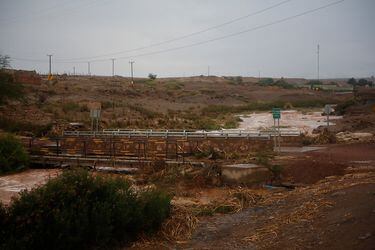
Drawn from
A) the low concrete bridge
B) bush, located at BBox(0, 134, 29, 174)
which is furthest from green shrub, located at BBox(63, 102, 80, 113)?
bush, located at BBox(0, 134, 29, 174)

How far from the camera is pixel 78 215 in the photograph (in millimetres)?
9281

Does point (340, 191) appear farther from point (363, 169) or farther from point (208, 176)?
point (208, 176)

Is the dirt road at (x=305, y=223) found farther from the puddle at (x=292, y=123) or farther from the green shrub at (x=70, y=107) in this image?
the green shrub at (x=70, y=107)

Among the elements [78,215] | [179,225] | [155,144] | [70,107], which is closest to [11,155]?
[155,144]

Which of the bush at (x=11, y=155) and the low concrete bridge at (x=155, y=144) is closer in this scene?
the low concrete bridge at (x=155, y=144)

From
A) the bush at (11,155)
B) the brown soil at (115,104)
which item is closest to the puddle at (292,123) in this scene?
the brown soil at (115,104)

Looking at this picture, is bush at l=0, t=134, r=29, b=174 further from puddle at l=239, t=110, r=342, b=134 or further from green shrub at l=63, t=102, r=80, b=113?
green shrub at l=63, t=102, r=80, b=113

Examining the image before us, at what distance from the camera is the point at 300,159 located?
61.5ft

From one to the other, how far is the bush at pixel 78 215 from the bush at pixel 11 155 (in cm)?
1615

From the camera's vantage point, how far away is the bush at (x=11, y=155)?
81.2 ft

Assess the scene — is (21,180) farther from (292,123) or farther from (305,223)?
(292,123)

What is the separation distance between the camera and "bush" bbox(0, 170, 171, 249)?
29.5ft

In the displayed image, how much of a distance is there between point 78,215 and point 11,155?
1767cm

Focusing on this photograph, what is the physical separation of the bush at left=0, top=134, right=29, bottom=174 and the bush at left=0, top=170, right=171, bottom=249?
636 inches
